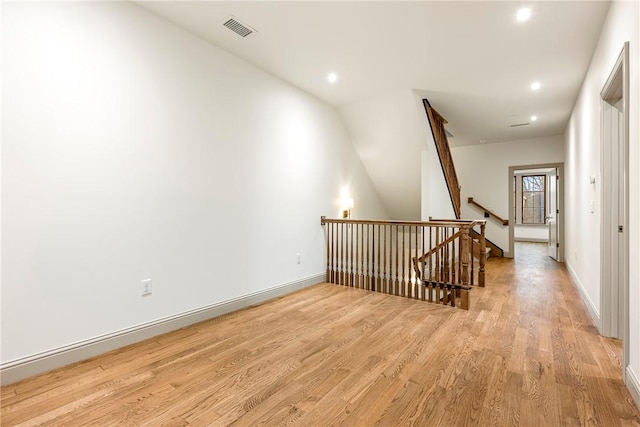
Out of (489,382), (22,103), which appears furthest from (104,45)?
(489,382)

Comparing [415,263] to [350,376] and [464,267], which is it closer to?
[464,267]

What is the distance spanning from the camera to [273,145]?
3719 mm

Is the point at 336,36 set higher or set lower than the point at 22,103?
higher

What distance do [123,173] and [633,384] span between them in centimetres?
369

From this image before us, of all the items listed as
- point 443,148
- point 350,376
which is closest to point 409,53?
point 443,148

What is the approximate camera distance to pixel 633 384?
169 centimetres

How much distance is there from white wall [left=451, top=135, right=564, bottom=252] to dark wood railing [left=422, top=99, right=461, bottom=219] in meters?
1.47

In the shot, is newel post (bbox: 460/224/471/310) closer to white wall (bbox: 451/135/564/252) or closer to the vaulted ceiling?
the vaulted ceiling

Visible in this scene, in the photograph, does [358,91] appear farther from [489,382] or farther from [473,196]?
[473,196]

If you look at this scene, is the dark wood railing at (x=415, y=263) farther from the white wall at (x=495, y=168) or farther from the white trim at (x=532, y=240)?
the white trim at (x=532, y=240)

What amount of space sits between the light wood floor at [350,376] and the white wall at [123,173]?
0.44 metres

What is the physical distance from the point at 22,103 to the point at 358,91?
3.52 meters

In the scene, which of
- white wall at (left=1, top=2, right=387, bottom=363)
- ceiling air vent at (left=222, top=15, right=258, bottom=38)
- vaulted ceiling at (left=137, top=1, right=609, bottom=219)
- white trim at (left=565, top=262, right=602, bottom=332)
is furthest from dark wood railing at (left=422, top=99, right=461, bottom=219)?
ceiling air vent at (left=222, top=15, right=258, bottom=38)

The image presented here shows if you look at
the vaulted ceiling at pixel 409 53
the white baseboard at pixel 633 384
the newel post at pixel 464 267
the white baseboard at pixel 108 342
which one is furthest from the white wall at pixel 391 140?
the white baseboard at pixel 633 384
